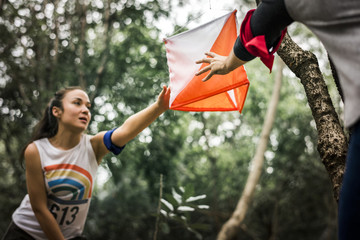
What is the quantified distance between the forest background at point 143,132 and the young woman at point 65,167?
1.98 ft

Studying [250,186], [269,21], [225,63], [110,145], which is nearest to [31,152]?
[110,145]

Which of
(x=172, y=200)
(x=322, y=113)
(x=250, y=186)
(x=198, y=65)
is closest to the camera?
(x=322, y=113)

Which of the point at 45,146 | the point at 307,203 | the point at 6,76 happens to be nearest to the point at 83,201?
the point at 45,146

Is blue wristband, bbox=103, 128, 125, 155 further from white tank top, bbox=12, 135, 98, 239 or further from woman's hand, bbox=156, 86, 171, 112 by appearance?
Answer: woman's hand, bbox=156, 86, 171, 112

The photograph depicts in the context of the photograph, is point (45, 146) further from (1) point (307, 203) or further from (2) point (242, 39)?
(1) point (307, 203)

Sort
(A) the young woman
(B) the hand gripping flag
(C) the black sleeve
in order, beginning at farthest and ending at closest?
(A) the young woman → (B) the hand gripping flag → (C) the black sleeve

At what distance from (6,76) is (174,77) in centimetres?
342

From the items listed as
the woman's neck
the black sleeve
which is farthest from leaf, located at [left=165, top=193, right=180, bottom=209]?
the black sleeve

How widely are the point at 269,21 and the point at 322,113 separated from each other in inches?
19.3

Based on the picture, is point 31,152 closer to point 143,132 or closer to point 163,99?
point 163,99

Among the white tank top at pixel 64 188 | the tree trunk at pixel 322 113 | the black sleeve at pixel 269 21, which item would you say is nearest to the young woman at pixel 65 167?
the white tank top at pixel 64 188

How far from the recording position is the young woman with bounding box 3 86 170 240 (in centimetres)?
183

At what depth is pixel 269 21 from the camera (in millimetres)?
964

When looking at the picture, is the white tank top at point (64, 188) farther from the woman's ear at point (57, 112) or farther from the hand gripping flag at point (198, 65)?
the hand gripping flag at point (198, 65)
